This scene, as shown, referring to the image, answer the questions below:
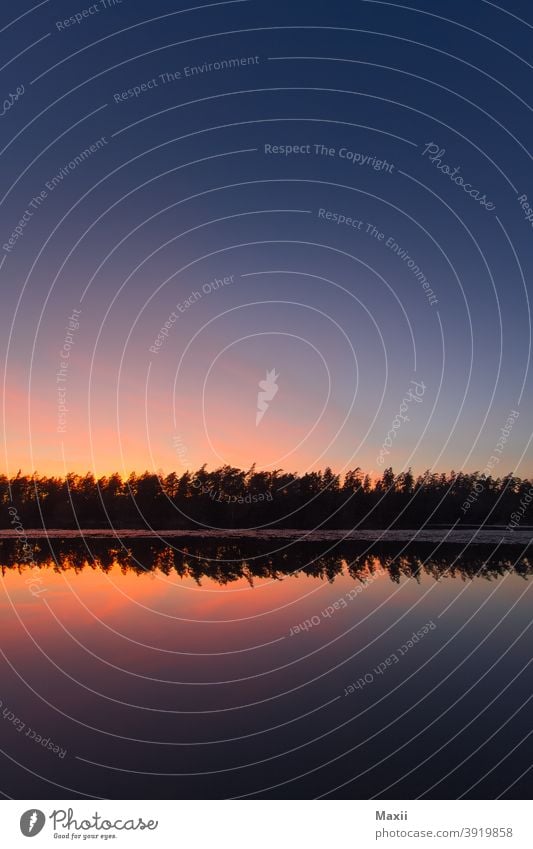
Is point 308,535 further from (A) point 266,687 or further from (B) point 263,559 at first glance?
(A) point 266,687

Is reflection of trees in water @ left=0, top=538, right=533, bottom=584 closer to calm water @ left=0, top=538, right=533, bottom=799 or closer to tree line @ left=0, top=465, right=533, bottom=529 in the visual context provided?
calm water @ left=0, top=538, right=533, bottom=799

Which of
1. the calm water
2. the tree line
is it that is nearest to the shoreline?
the tree line

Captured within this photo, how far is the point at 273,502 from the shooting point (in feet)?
165

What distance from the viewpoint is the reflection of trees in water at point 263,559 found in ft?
85.8

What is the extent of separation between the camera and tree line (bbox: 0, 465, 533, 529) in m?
46.9

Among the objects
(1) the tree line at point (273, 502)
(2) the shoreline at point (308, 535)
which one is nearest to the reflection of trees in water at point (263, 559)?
(2) the shoreline at point (308, 535)

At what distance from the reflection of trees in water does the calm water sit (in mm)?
1429

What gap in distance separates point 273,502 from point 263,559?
20307 millimetres

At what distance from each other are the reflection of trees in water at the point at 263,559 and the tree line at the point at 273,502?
7.83m

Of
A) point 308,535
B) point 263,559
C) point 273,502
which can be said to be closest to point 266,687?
point 263,559

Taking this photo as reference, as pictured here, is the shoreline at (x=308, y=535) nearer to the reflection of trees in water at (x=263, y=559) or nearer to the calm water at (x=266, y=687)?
the reflection of trees in water at (x=263, y=559)
